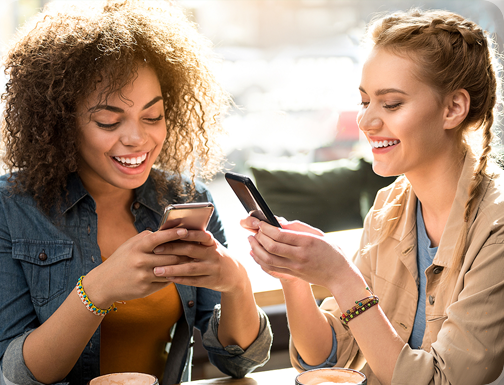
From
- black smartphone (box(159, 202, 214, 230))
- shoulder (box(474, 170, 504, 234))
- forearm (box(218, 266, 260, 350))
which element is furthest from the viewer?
forearm (box(218, 266, 260, 350))

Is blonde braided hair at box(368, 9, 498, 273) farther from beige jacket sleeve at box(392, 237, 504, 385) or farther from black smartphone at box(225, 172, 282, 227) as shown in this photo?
black smartphone at box(225, 172, 282, 227)

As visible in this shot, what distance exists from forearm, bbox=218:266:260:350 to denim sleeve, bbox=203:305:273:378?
2cm

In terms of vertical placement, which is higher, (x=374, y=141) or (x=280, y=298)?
(x=374, y=141)

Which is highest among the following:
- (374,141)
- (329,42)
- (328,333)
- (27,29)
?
(329,42)

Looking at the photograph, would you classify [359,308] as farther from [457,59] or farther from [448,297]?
[457,59]

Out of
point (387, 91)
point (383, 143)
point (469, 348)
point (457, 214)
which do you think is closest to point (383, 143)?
→ point (383, 143)

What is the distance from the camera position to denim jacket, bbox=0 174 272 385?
47.8 inches

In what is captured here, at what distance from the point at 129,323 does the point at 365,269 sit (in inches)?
26.5

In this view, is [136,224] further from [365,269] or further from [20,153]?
[365,269]

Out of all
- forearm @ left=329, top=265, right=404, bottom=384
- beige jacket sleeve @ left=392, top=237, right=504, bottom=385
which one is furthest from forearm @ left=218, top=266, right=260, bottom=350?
beige jacket sleeve @ left=392, top=237, right=504, bottom=385

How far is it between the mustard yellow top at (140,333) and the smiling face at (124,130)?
1.07ft

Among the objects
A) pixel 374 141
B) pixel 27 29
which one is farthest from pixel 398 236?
pixel 27 29

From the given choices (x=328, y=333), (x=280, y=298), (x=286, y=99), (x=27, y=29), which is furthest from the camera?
(x=286, y=99)

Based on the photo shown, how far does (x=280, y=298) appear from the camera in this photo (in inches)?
65.6
